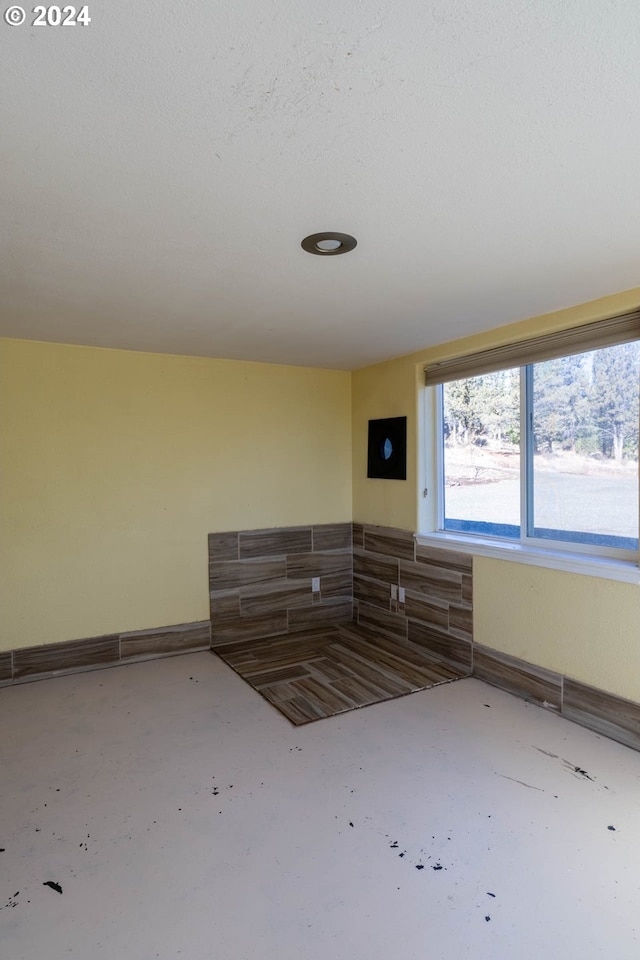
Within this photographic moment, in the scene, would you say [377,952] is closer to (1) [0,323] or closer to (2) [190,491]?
(2) [190,491]

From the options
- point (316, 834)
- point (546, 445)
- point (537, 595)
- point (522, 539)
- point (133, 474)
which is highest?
point (546, 445)

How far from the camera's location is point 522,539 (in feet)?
10.8

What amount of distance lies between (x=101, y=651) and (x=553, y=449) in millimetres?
3256

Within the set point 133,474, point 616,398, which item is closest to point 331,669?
point 133,474

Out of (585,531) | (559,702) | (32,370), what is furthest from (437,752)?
(32,370)

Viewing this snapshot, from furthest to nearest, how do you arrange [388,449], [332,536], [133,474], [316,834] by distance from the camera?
[332,536]
[388,449]
[133,474]
[316,834]

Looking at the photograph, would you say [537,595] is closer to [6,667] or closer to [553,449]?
[553,449]

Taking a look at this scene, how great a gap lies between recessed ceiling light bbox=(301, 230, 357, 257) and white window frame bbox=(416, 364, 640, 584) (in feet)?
5.45

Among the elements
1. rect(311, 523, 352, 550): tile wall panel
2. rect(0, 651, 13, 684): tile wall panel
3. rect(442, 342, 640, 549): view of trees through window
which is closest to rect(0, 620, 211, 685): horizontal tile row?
rect(0, 651, 13, 684): tile wall panel

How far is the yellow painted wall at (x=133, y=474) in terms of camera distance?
346 centimetres

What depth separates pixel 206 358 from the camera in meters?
4.05

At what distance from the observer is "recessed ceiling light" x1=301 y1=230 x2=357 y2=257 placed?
195cm

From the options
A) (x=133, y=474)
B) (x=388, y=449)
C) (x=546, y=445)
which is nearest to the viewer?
(x=546, y=445)

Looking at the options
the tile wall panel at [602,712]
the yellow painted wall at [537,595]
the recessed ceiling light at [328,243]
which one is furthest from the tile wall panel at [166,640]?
the recessed ceiling light at [328,243]
